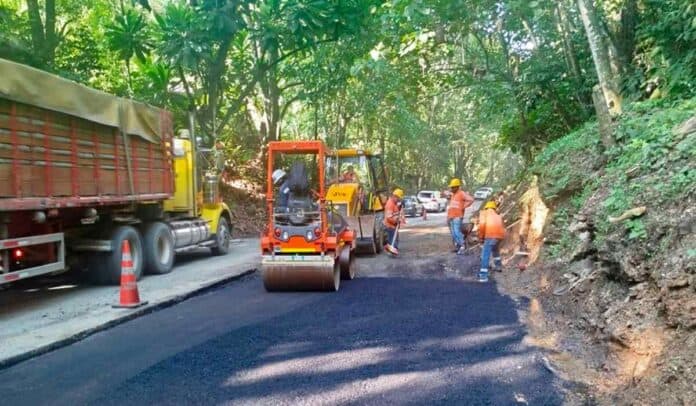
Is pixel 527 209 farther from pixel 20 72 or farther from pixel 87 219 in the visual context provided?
pixel 20 72

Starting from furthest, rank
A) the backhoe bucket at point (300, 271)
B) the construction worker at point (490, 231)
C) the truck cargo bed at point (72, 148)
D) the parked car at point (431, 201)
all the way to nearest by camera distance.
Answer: the parked car at point (431, 201) < the construction worker at point (490, 231) < the backhoe bucket at point (300, 271) < the truck cargo bed at point (72, 148)

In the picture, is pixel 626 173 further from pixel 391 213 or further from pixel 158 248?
pixel 158 248

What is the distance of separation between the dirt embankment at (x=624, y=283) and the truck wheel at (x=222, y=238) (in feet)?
22.7

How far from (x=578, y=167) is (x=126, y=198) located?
749 centimetres

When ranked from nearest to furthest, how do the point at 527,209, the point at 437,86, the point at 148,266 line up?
the point at 148,266 → the point at 527,209 → the point at 437,86

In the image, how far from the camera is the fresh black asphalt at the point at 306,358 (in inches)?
175

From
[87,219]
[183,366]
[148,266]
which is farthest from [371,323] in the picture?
[148,266]

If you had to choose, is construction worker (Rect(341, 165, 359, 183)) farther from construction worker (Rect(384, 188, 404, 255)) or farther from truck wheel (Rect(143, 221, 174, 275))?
truck wheel (Rect(143, 221, 174, 275))

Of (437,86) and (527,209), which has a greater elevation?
(437,86)

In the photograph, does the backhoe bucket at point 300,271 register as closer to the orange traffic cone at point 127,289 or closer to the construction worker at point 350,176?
the orange traffic cone at point 127,289

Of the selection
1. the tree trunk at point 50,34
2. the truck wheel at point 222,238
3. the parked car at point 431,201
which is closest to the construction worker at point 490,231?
the truck wheel at point 222,238

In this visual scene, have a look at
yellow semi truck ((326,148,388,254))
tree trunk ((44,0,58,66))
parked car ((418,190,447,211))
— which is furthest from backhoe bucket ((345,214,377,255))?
parked car ((418,190,447,211))

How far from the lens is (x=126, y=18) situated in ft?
51.9

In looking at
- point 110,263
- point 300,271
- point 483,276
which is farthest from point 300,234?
point 110,263
